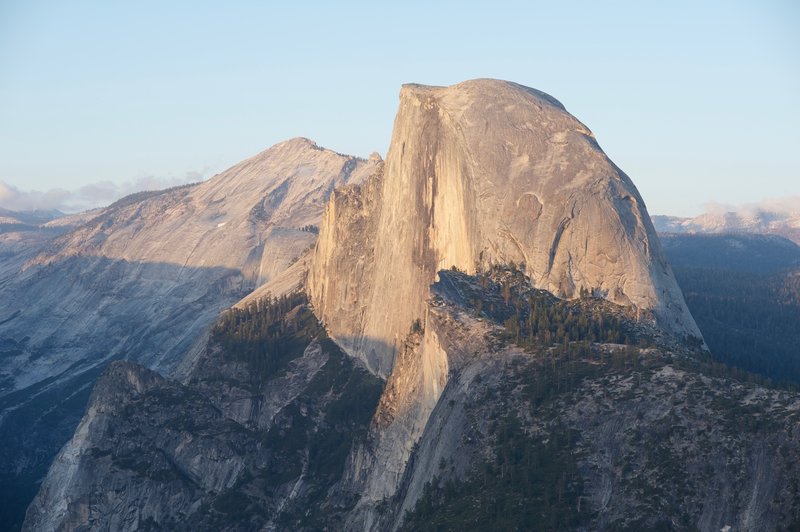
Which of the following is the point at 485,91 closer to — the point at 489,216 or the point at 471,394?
the point at 489,216

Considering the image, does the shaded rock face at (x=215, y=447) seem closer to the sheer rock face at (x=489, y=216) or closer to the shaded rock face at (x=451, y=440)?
the shaded rock face at (x=451, y=440)

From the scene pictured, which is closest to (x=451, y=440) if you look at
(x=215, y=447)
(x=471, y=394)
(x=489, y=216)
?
(x=471, y=394)

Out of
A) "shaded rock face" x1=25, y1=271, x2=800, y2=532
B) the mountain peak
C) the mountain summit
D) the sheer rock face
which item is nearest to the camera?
"shaded rock face" x1=25, y1=271, x2=800, y2=532

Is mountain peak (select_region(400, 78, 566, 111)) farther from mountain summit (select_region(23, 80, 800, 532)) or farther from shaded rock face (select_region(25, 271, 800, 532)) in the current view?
shaded rock face (select_region(25, 271, 800, 532))

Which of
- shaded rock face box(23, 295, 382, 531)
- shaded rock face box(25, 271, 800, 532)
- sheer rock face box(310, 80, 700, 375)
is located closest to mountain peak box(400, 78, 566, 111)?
Answer: sheer rock face box(310, 80, 700, 375)

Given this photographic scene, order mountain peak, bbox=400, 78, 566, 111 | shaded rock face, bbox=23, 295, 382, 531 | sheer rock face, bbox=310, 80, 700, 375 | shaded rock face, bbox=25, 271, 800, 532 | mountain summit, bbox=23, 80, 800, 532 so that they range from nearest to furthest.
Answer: shaded rock face, bbox=25, 271, 800, 532 < mountain summit, bbox=23, 80, 800, 532 < sheer rock face, bbox=310, 80, 700, 375 < shaded rock face, bbox=23, 295, 382, 531 < mountain peak, bbox=400, 78, 566, 111

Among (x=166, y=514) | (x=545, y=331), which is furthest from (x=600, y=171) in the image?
(x=166, y=514)

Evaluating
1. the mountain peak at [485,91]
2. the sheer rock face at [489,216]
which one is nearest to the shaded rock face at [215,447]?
the sheer rock face at [489,216]

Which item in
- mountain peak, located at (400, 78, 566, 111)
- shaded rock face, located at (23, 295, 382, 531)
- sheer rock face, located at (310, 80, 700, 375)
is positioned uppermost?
mountain peak, located at (400, 78, 566, 111)
